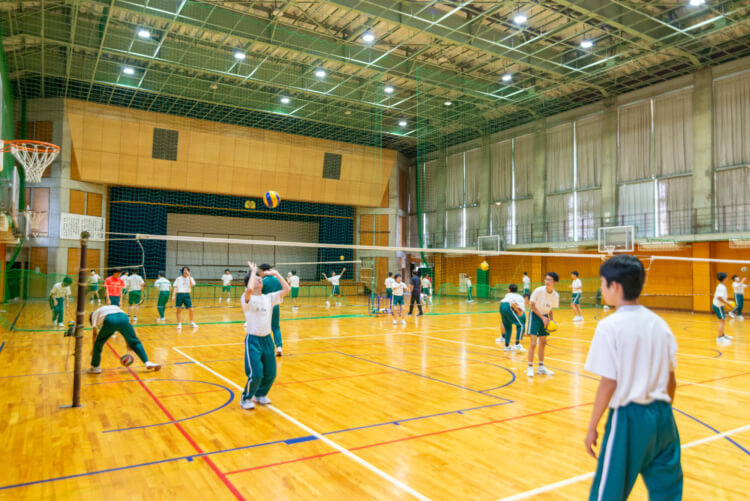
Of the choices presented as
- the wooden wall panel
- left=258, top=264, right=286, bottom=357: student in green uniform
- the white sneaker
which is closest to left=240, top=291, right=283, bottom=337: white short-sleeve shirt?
left=258, top=264, right=286, bottom=357: student in green uniform

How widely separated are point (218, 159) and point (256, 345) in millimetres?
22366

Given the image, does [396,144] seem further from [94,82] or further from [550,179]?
[94,82]

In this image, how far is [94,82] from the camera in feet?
68.2

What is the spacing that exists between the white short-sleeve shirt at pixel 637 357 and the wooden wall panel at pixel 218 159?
26263mm

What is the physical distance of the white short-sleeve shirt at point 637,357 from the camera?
2387 mm

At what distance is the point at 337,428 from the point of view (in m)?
5.50

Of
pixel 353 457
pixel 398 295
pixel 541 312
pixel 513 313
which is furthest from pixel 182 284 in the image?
pixel 353 457

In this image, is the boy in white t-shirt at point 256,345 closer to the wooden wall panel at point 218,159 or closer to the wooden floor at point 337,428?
the wooden floor at point 337,428

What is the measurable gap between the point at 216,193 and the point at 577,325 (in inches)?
795

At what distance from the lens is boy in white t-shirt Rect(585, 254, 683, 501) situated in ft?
7.73

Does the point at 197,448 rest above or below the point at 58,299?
below

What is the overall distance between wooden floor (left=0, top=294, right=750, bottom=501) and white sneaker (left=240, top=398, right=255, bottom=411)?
3.3 inches

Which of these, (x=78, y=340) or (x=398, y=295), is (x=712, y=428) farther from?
(x=398, y=295)

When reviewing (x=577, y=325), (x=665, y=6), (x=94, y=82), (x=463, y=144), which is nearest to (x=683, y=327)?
(x=577, y=325)
